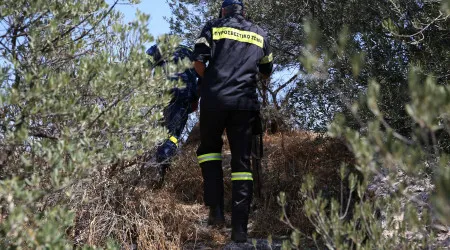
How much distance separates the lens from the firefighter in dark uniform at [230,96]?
4895mm

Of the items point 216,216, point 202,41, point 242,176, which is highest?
point 202,41

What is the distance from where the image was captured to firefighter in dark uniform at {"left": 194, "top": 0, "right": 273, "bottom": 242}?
4895 millimetres

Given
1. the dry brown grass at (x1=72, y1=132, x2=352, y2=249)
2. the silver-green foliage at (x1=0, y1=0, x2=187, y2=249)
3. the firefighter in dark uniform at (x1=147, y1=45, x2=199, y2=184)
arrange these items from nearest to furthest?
the silver-green foliage at (x1=0, y1=0, x2=187, y2=249) < the dry brown grass at (x1=72, y1=132, x2=352, y2=249) < the firefighter in dark uniform at (x1=147, y1=45, x2=199, y2=184)

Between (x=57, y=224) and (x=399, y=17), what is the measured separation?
3.30m

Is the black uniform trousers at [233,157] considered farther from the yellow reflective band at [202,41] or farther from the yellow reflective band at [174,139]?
the yellow reflective band at [174,139]

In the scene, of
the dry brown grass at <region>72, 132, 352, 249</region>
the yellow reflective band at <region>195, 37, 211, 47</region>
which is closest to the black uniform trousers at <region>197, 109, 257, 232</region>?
the dry brown grass at <region>72, 132, 352, 249</region>

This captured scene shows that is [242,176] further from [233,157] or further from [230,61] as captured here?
[230,61]

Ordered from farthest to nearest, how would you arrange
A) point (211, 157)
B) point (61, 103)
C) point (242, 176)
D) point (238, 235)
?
point (211, 157) → point (242, 176) → point (238, 235) → point (61, 103)

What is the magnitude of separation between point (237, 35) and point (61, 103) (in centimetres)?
235

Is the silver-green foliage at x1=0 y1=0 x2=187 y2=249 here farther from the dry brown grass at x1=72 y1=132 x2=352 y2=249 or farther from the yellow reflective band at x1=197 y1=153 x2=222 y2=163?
the yellow reflective band at x1=197 y1=153 x2=222 y2=163

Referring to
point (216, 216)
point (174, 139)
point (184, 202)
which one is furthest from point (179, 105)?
point (216, 216)

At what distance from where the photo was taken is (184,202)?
235 inches

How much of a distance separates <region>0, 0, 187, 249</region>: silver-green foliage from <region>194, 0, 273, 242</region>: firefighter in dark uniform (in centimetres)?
125

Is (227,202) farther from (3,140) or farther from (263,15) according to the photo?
(3,140)
